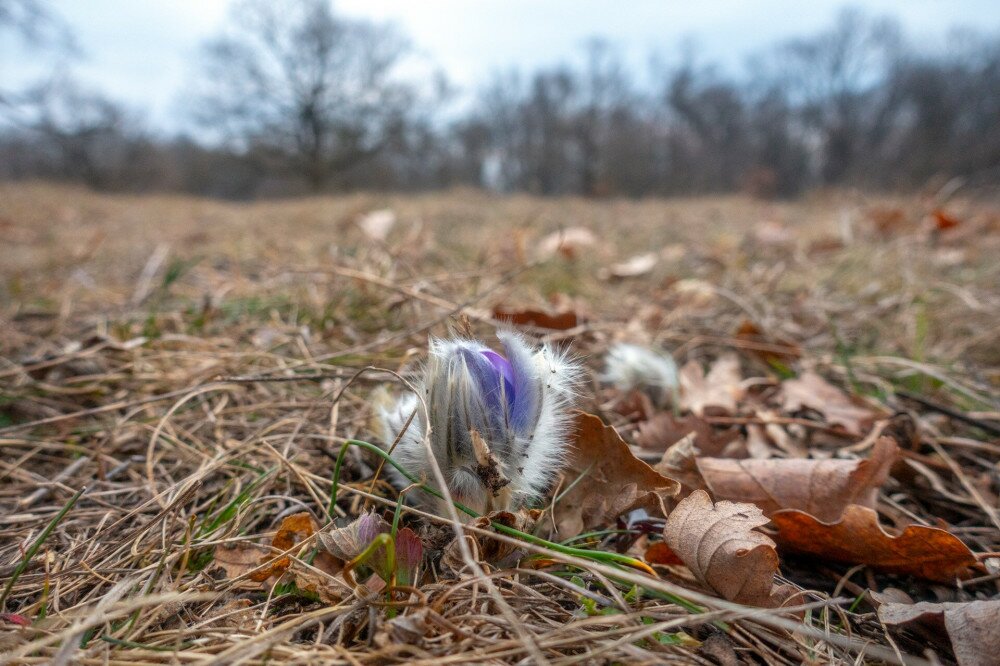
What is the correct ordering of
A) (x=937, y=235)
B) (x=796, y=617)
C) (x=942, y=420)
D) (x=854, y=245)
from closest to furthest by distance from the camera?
(x=796, y=617) < (x=942, y=420) < (x=854, y=245) < (x=937, y=235)

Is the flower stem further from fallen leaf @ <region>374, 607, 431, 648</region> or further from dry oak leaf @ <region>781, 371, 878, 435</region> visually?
dry oak leaf @ <region>781, 371, 878, 435</region>

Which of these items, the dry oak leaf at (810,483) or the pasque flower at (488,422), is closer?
the pasque flower at (488,422)

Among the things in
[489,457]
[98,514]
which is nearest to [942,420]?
[489,457]

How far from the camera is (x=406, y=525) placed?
0.86 meters

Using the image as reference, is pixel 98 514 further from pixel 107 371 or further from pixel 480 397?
pixel 480 397

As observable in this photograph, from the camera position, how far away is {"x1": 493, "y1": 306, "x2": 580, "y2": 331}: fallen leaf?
1582 millimetres

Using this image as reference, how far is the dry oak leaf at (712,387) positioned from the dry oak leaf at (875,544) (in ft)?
1.49

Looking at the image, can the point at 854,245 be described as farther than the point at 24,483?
Yes

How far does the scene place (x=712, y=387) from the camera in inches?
57.2

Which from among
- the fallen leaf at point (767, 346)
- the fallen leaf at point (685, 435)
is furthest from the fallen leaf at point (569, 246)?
the fallen leaf at point (685, 435)

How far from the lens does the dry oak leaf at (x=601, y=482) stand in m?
0.86

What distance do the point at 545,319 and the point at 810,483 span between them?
818 millimetres

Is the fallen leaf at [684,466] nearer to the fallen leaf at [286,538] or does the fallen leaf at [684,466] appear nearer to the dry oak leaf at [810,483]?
the dry oak leaf at [810,483]

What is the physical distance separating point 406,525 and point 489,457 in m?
0.22
